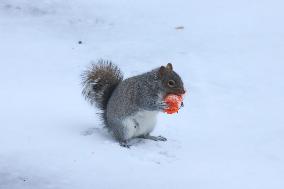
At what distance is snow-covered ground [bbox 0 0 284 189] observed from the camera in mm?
4551

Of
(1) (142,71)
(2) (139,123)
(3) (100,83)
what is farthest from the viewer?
(1) (142,71)

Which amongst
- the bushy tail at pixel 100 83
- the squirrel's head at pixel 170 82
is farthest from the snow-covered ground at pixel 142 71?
the squirrel's head at pixel 170 82

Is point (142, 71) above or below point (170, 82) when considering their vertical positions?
above

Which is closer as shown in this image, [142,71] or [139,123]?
[139,123]

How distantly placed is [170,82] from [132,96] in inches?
13.0

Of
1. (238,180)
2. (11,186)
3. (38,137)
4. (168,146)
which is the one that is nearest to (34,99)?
(38,137)

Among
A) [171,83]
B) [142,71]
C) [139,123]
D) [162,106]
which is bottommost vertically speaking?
[139,123]

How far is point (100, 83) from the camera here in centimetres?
519

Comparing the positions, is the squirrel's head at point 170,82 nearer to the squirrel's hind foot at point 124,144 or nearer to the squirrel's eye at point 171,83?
the squirrel's eye at point 171,83

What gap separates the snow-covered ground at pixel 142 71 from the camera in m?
4.55

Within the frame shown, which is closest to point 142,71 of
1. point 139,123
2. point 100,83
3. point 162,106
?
point 100,83

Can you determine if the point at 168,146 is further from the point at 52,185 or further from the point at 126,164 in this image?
the point at 52,185

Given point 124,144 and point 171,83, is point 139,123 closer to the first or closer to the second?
point 124,144

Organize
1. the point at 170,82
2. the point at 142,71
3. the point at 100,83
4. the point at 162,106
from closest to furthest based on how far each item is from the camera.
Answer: the point at 162,106 → the point at 170,82 → the point at 100,83 → the point at 142,71
